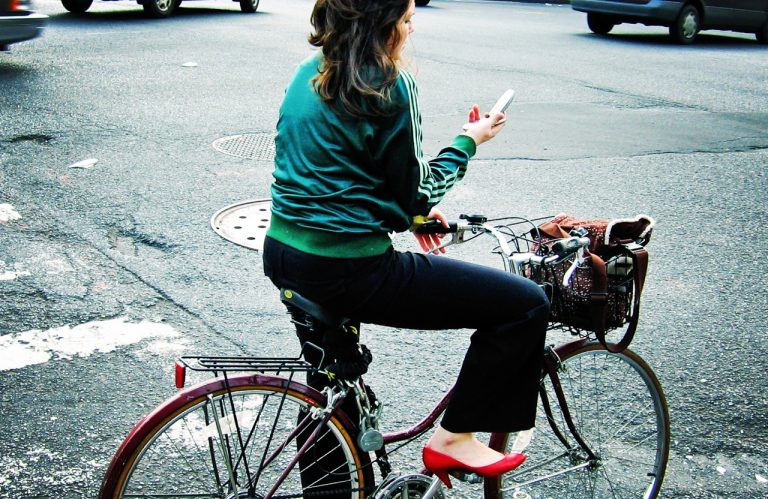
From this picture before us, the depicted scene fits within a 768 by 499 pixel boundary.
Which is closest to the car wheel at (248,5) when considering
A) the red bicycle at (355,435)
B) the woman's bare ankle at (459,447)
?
the red bicycle at (355,435)

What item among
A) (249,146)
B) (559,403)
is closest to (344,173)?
(559,403)

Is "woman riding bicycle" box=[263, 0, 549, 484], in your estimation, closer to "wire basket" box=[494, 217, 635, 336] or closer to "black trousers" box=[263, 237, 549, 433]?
"black trousers" box=[263, 237, 549, 433]

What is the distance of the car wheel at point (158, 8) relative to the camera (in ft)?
50.2

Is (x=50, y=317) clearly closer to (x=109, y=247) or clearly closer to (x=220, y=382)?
(x=109, y=247)

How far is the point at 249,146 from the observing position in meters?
7.68

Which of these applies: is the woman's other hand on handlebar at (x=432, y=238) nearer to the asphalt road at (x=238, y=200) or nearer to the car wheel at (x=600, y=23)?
the asphalt road at (x=238, y=200)

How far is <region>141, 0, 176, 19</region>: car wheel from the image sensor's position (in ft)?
50.2

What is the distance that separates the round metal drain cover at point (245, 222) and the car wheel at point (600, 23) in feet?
40.7

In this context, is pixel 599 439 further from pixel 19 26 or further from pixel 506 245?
pixel 19 26

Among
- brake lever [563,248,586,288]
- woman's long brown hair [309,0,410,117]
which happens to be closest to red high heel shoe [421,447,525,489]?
brake lever [563,248,586,288]

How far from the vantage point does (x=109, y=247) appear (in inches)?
215

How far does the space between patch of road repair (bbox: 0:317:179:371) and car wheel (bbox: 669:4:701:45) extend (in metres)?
13.7

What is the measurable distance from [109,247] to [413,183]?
11.4 ft

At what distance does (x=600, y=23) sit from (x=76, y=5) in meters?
9.46
